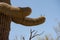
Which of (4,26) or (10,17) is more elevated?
(10,17)

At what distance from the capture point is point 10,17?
8.23 feet

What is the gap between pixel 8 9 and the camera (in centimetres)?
226

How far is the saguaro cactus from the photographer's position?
7.43ft

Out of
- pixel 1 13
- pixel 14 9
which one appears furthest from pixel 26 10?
pixel 1 13

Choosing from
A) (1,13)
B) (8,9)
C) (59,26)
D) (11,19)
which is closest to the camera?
(8,9)

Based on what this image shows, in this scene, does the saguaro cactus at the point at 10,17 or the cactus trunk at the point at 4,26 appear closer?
the saguaro cactus at the point at 10,17

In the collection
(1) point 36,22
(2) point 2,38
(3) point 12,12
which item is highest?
(3) point 12,12

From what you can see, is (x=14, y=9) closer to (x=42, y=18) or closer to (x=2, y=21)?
(x=2, y=21)

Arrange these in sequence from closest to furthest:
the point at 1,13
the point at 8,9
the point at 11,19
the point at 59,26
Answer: the point at 8,9, the point at 1,13, the point at 11,19, the point at 59,26

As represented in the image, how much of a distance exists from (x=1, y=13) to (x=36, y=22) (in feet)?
1.78

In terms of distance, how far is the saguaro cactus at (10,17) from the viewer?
7.43 feet

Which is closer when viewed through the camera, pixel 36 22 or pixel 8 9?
pixel 8 9

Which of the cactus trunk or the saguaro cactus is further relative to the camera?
the cactus trunk

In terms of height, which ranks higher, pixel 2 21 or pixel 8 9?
pixel 8 9
